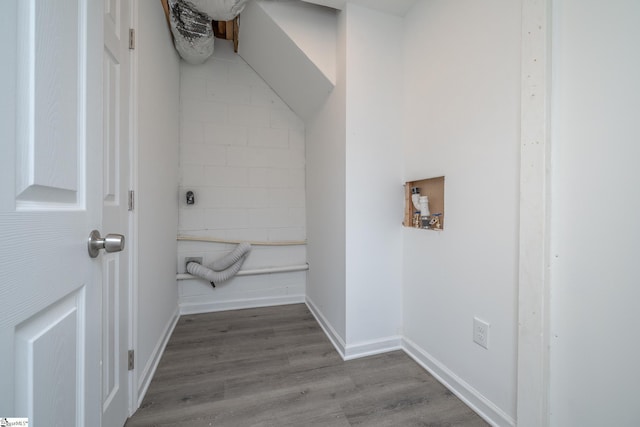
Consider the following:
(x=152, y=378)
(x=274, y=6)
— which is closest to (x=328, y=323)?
(x=152, y=378)

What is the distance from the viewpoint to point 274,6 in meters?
1.85

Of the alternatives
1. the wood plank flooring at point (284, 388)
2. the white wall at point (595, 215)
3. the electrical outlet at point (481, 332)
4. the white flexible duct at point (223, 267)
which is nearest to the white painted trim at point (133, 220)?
the wood plank flooring at point (284, 388)

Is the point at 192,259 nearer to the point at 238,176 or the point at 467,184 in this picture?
the point at 238,176

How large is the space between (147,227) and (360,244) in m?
1.40

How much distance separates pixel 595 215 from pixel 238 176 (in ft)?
8.51

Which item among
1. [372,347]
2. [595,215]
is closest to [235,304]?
[372,347]

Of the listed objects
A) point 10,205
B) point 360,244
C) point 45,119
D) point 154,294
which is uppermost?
point 45,119

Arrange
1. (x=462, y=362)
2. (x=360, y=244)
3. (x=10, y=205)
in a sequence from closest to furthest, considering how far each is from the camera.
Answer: (x=10, y=205) < (x=462, y=362) < (x=360, y=244)

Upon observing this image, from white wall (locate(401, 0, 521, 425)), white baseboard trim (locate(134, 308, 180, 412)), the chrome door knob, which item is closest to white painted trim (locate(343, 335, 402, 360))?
white wall (locate(401, 0, 521, 425))

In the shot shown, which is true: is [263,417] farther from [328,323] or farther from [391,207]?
[391,207]

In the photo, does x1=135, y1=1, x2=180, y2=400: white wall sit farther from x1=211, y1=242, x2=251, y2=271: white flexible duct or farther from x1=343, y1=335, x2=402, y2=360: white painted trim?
x1=343, y1=335, x2=402, y2=360: white painted trim

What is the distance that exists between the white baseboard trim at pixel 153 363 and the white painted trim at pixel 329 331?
1.23 meters

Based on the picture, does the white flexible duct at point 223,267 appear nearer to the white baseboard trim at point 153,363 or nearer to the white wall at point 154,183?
the white wall at point 154,183

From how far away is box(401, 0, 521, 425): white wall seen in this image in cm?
117
